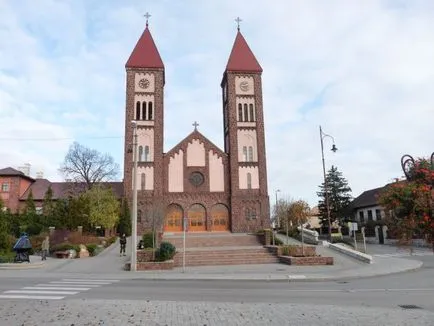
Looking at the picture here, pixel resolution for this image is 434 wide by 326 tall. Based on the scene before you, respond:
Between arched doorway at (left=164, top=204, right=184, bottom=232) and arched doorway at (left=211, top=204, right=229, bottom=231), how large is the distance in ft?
12.5

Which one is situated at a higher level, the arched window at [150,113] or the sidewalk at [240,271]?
the arched window at [150,113]

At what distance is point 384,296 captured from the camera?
1227cm

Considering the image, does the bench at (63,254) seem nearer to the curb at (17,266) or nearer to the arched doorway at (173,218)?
the curb at (17,266)

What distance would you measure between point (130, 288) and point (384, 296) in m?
8.52

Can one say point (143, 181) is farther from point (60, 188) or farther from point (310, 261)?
point (310, 261)

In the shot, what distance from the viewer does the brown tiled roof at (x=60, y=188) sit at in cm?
5786

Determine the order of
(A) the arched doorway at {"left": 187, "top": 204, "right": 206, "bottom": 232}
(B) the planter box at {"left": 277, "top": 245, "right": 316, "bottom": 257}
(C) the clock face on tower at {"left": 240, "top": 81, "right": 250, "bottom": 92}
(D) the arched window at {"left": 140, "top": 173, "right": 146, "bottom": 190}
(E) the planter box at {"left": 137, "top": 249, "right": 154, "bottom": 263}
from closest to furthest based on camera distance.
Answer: (E) the planter box at {"left": 137, "top": 249, "right": 154, "bottom": 263}
(B) the planter box at {"left": 277, "top": 245, "right": 316, "bottom": 257}
(D) the arched window at {"left": 140, "top": 173, "right": 146, "bottom": 190}
(A) the arched doorway at {"left": 187, "top": 204, "right": 206, "bottom": 232}
(C) the clock face on tower at {"left": 240, "top": 81, "right": 250, "bottom": 92}

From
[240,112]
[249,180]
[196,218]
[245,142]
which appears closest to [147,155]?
[196,218]

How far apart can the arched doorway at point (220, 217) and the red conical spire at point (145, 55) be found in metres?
19.1

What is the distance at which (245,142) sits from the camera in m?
48.5

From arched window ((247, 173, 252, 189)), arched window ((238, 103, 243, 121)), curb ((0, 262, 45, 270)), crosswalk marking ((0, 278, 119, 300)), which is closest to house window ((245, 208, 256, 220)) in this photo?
arched window ((247, 173, 252, 189))

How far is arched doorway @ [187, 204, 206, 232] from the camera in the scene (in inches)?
1810

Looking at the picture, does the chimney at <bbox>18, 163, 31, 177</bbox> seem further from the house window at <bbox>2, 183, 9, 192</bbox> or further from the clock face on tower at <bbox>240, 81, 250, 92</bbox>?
the clock face on tower at <bbox>240, 81, 250, 92</bbox>

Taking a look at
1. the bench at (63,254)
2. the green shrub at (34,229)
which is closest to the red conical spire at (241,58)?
the green shrub at (34,229)
